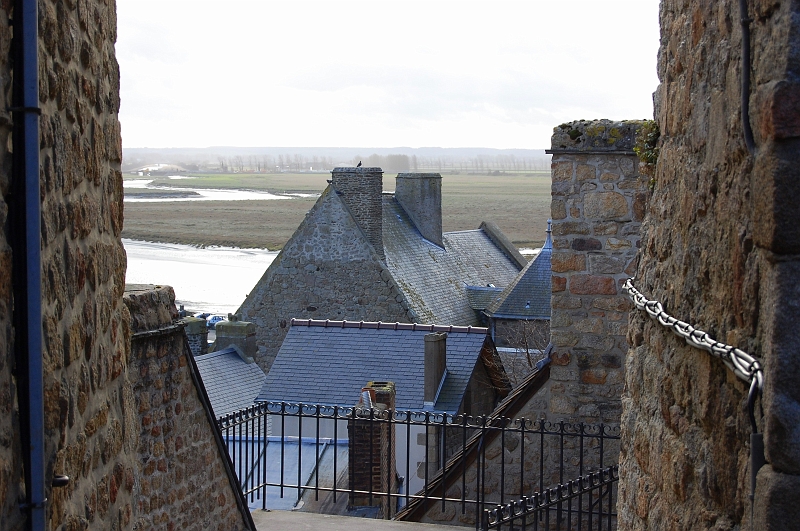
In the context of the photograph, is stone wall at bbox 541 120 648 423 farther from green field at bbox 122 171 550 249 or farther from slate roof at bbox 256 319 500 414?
green field at bbox 122 171 550 249

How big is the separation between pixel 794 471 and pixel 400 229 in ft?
82.8

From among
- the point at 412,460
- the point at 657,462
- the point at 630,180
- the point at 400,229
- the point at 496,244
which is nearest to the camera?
the point at 657,462

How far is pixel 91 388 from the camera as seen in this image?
3.16m

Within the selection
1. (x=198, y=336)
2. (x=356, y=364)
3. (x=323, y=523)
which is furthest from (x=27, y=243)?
(x=198, y=336)

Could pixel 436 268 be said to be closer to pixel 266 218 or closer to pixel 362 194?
pixel 362 194

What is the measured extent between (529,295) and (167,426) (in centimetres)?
1941

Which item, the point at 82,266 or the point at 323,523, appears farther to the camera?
the point at 323,523

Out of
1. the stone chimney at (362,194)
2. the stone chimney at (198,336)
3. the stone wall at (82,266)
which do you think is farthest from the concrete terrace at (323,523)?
the stone chimney at (362,194)

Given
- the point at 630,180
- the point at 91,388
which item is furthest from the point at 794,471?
the point at 630,180

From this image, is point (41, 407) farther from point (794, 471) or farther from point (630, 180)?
point (630, 180)

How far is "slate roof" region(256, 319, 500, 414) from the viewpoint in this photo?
576 inches

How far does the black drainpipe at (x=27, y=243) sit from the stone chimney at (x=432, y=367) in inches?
481

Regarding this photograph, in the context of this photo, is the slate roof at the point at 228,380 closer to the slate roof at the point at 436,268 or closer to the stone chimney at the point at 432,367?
the stone chimney at the point at 432,367

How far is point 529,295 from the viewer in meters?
24.4
